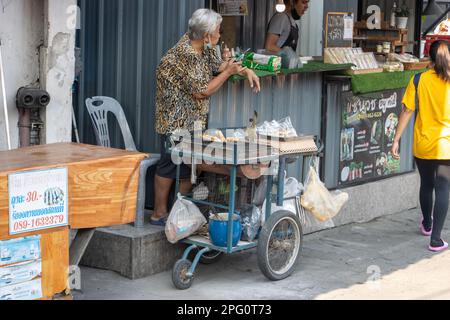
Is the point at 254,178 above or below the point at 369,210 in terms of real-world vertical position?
above

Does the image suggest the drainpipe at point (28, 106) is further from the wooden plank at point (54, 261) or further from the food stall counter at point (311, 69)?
the food stall counter at point (311, 69)

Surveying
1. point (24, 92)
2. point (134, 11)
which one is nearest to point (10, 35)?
point (24, 92)

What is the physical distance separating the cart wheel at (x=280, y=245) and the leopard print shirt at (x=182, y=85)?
102cm

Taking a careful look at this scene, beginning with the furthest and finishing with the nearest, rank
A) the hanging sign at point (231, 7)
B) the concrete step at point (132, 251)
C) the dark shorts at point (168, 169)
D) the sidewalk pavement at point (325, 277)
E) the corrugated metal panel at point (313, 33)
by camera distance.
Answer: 1. the corrugated metal panel at point (313, 33)
2. the hanging sign at point (231, 7)
3. the dark shorts at point (168, 169)
4. the concrete step at point (132, 251)
5. the sidewalk pavement at point (325, 277)

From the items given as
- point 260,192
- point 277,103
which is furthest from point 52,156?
point 277,103

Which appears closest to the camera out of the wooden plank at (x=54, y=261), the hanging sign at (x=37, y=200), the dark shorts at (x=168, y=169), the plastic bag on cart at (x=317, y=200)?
the hanging sign at (x=37, y=200)

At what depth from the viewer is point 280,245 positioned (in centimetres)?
697

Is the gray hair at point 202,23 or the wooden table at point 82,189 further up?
the gray hair at point 202,23

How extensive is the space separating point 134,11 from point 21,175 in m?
2.63

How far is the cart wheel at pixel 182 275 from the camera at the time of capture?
6566 mm

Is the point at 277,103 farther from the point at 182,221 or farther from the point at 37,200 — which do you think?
the point at 37,200

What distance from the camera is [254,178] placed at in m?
6.75

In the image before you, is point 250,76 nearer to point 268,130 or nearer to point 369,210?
point 268,130

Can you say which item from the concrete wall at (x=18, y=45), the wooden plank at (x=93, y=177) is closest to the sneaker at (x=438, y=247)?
the wooden plank at (x=93, y=177)
